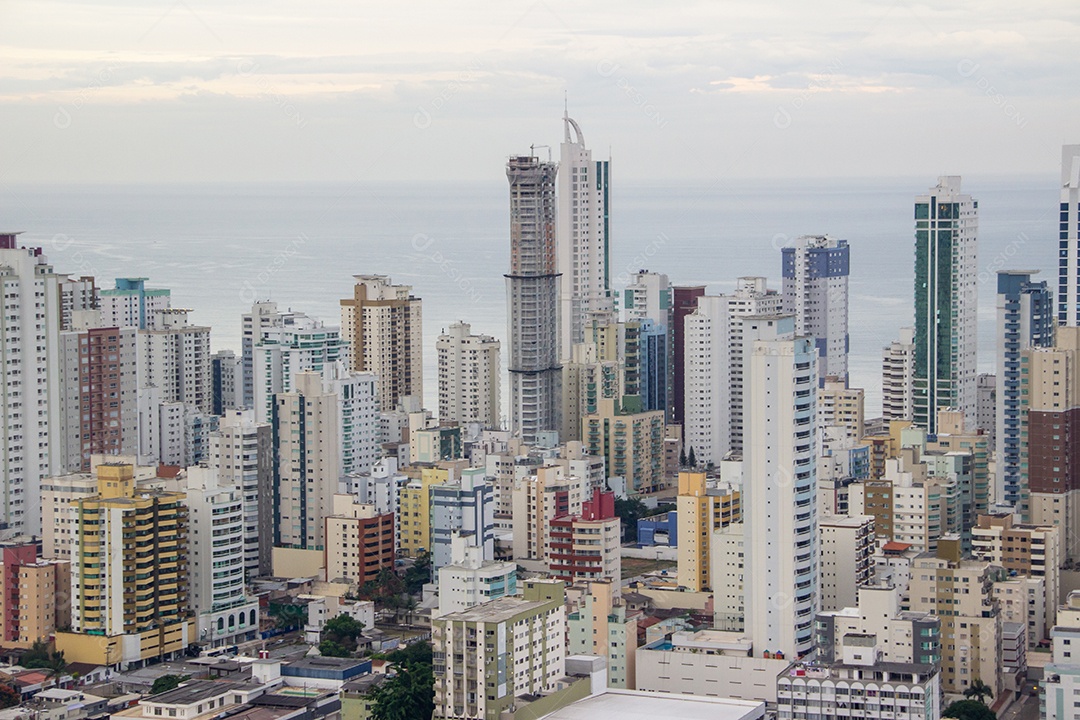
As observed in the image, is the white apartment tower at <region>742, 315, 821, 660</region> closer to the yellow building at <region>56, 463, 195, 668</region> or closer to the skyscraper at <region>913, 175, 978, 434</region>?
the yellow building at <region>56, 463, 195, 668</region>

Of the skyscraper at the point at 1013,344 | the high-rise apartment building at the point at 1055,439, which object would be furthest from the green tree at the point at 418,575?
the skyscraper at the point at 1013,344

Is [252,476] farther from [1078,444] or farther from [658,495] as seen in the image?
[1078,444]

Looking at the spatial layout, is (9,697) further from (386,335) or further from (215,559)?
(386,335)

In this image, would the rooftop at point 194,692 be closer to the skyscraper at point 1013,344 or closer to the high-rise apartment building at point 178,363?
the skyscraper at point 1013,344

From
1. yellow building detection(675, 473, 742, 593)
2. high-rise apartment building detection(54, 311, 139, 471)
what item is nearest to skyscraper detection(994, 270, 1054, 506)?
yellow building detection(675, 473, 742, 593)

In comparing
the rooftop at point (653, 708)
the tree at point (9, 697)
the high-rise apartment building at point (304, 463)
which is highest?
the high-rise apartment building at point (304, 463)

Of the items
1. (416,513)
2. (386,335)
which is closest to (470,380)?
(386,335)
